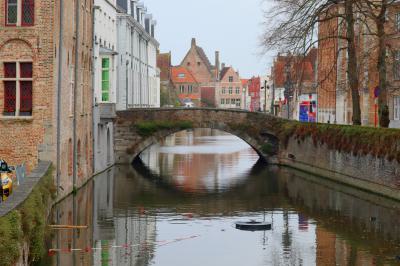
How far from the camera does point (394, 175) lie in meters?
29.0

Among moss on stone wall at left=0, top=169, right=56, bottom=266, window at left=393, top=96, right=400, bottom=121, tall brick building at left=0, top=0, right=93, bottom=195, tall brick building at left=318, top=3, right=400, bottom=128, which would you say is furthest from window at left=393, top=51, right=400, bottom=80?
moss on stone wall at left=0, top=169, right=56, bottom=266

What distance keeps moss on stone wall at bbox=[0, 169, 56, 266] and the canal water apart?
108 cm

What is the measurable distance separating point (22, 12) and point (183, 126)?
2228 cm

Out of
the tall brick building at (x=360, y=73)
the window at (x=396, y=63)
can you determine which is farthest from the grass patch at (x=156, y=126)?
the window at (x=396, y=63)

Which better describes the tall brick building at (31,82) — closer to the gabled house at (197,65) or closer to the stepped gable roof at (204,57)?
the gabled house at (197,65)

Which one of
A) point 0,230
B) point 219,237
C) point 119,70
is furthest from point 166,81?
point 0,230

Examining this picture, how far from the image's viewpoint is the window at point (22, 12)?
25.5 meters

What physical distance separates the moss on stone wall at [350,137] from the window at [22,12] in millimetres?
→ 13024

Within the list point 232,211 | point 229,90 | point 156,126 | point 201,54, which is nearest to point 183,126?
point 156,126

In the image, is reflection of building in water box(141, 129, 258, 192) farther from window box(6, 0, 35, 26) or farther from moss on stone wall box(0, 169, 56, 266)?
moss on stone wall box(0, 169, 56, 266)

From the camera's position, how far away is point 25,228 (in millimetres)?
14383

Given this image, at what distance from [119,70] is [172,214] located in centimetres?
2520

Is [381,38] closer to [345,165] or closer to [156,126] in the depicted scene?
[345,165]

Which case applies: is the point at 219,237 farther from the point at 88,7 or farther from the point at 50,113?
the point at 88,7
